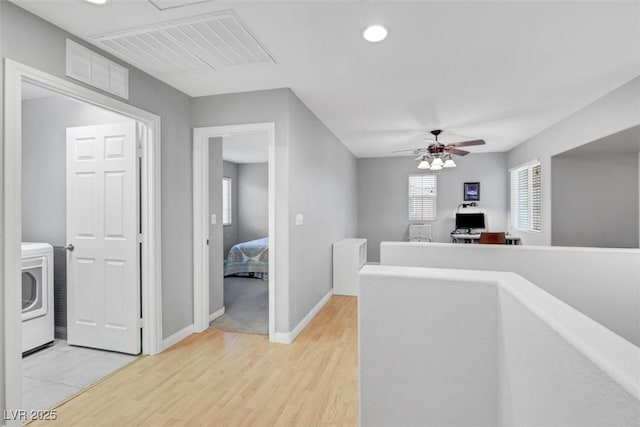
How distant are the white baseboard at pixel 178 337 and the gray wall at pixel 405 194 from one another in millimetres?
4709

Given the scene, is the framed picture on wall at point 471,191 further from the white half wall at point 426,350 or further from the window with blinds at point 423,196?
the white half wall at point 426,350

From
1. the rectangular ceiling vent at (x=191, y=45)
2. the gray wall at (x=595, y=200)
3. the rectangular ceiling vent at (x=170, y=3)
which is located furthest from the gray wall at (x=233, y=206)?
the gray wall at (x=595, y=200)

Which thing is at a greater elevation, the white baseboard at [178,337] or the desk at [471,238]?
the desk at [471,238]

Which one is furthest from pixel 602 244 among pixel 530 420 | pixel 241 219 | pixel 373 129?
pixel 241 219

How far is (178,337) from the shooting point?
3.11m

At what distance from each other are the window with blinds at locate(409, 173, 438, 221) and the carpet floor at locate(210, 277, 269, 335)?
12.1ft

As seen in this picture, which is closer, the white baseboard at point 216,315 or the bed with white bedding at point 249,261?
the white baseboard at point 216,315

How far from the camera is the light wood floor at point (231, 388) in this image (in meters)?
1.96

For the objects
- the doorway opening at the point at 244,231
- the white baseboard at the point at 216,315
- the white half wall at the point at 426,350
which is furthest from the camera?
the doorway opening at the point at 244,231

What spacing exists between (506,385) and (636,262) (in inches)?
89.7

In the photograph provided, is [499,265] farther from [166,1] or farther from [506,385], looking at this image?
[166,1]

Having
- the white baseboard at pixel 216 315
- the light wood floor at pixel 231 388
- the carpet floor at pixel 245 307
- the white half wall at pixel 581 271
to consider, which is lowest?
the light wood floor at pixel 231 388

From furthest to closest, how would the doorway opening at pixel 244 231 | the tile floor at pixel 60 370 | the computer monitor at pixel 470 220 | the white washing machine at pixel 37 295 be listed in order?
the computer monitor at pixel 470 220
the doorway opening at pixel 244 231
the white washing machine at pixel 37 295
the tile floor at pixel 60 370

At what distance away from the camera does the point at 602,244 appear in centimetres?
450
